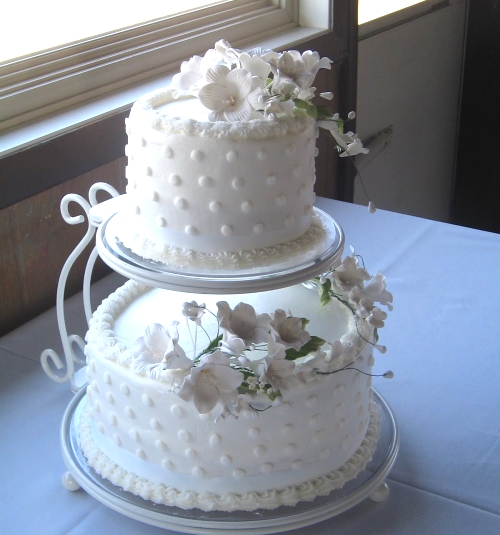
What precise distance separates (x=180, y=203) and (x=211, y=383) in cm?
23

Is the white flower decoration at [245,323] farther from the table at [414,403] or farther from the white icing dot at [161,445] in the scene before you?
the table at [414,403]

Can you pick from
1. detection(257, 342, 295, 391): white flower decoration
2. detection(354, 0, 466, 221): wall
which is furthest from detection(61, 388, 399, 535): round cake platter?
detection(354, 0, 466, 221): wall

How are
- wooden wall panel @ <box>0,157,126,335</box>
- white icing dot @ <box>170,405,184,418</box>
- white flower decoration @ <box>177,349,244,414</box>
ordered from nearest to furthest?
white flower decoration @ <box>177,349,244,414</box>, white icing dot @ <box>170,405,184,418</box>, wooden wall panel @ <box>0,157,126,335</box>

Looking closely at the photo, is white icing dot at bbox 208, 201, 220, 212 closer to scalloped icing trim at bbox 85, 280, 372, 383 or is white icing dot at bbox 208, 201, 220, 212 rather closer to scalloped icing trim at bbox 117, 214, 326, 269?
scalloped icing trim at bbox 117, 214, 326, 269

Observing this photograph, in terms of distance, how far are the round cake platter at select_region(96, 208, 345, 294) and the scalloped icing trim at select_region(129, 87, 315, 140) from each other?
154mm

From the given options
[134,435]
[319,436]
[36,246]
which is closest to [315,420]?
[319,436]

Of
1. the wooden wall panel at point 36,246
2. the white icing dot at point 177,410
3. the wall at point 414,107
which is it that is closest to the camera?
the white icing dot at point 177,410

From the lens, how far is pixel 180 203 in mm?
911

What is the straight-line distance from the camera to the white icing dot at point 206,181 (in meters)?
0.89

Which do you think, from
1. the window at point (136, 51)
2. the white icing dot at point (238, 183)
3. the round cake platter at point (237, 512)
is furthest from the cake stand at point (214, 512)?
the window at point (136, 51)

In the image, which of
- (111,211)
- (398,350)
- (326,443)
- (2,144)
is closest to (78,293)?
(2,144)

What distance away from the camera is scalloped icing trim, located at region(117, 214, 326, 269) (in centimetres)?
91

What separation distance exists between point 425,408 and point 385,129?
2.02m

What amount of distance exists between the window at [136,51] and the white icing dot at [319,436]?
884 millimetres
